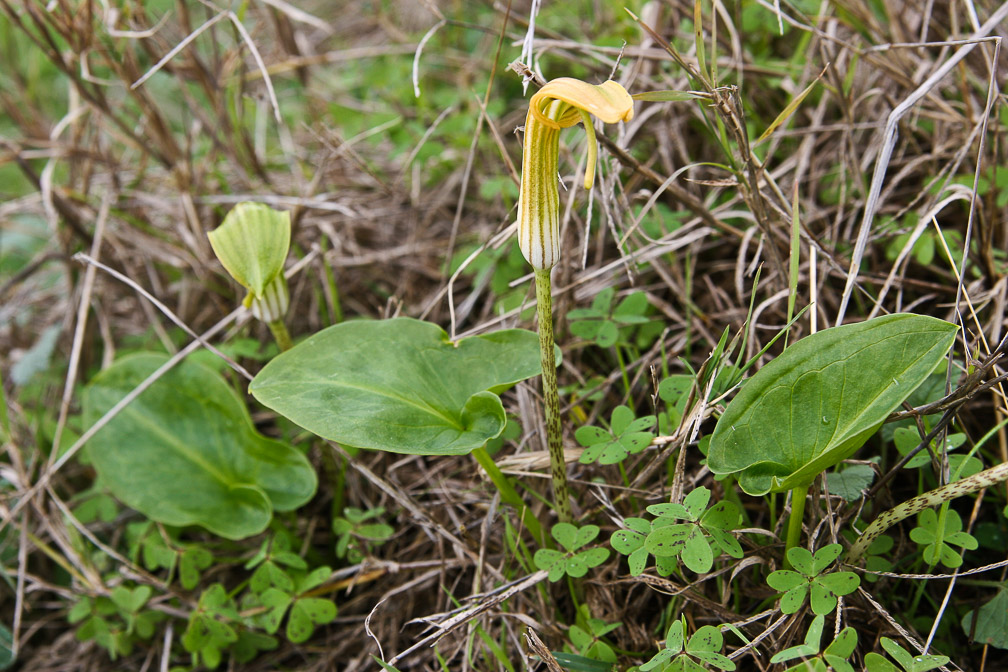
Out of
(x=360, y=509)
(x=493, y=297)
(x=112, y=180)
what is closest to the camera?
(x=360, y=509)

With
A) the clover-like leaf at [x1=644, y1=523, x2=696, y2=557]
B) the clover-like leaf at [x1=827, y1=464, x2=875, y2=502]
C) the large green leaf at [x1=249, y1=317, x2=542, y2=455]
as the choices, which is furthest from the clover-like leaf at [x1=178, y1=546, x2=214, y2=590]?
the clover-like leaf at [x1=827, y1=464, x2=875, y2=502]

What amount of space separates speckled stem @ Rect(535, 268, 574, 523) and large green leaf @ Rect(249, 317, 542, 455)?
1.9 inches

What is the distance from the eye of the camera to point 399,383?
130 cm

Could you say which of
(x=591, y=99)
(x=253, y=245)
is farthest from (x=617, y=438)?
(x=253, y=245)

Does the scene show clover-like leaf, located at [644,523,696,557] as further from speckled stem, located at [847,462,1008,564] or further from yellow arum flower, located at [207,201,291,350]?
yellow arum flower, located at [207,201,291,350]

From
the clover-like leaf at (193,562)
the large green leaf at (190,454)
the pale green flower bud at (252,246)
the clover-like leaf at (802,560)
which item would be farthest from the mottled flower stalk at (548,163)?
the clover-like leaf at (193,562)

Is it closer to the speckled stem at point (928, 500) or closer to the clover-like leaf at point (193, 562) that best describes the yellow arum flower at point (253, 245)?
the clover-like leaf at point (193, 562)

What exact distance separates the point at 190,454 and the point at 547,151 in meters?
1.22

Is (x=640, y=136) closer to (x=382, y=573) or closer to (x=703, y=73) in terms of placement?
(x=703, y=73)

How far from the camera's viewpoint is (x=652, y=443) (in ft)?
4.39

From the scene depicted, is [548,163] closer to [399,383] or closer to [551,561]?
[399,383]

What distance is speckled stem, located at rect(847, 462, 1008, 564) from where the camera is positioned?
1.07m

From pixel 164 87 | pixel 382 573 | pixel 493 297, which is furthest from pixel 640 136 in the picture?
pixel 164 87

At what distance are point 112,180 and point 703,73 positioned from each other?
193cm
